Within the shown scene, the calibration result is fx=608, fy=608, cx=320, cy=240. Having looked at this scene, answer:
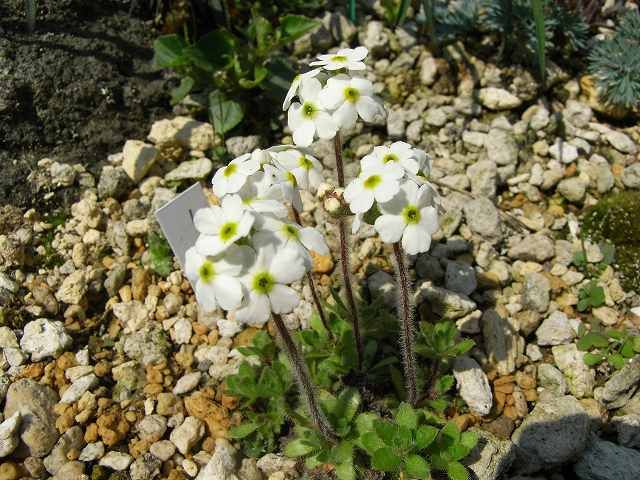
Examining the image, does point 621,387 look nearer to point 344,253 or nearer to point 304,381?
point 344,253

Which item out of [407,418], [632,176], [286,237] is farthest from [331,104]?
[632,176]

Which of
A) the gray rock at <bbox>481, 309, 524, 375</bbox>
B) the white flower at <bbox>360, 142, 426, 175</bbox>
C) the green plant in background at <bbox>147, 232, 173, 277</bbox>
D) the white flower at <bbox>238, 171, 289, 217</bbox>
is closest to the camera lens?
the white flower at <bbox>238, 171, 289, 217</bbox>

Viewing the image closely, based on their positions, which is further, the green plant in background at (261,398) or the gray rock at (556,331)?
the gray rock at (556,331)

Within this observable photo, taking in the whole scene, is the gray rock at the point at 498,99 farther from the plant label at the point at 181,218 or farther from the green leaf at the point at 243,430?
the green leaf at the point at 243,430

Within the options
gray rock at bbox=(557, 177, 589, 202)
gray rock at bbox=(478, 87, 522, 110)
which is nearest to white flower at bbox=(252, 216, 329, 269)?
gray rock at bbox=(557, 177, 589, 202)

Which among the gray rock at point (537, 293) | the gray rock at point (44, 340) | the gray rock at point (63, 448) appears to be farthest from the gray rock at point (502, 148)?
the gray rock at point (63, 448)

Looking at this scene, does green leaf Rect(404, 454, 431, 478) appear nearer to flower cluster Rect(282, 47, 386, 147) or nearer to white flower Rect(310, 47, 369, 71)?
flower cluster Rect(282, 47, 386, 147)
